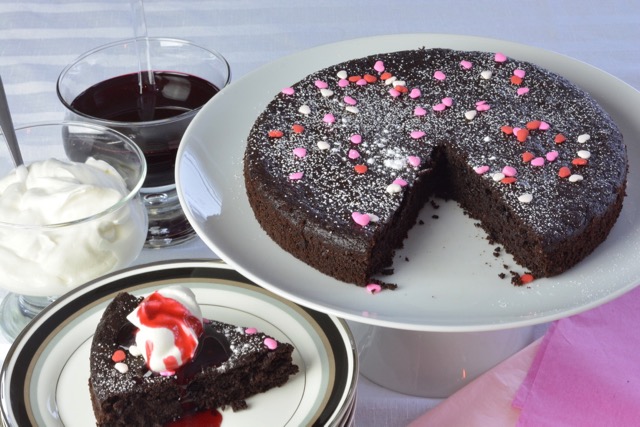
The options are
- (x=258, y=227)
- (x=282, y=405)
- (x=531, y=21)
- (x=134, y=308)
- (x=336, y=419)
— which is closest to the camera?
(x=336, y=419)

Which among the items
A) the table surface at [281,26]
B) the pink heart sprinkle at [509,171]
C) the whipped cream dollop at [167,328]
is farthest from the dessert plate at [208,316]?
the table surface at [281,26]


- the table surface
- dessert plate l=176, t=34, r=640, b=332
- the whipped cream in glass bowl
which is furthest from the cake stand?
the table surface

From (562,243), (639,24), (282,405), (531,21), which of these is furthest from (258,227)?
(639,24)

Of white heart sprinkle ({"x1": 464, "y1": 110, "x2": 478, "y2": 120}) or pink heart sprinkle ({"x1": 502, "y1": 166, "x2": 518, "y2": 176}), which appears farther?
white heart sprinkle ({"x1": 464, "y1": 110, "x2": 478, "y2": 120})

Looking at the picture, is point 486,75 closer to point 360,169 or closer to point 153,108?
point 360,169

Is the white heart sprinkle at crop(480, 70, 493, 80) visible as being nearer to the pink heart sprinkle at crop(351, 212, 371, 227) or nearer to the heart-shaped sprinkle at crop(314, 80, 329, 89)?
the heart-shaped sprinkle at crop(314, 80, 329, 89)

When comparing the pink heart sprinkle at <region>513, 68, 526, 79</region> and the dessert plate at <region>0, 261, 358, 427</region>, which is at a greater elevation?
the pink heart sprinkle at <region>513, 68, 526, 79</region>

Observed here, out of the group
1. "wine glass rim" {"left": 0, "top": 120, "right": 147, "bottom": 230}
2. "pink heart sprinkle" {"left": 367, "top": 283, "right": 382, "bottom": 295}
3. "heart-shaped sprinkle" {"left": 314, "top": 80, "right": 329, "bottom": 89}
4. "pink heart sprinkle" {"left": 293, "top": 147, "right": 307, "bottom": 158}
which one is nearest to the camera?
"pink heart sprinkle" {"left": 367, "top": 283, "right": 382, "bottom": 295}

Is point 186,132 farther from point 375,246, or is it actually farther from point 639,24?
point 639,24

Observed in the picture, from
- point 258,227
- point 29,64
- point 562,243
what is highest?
point 562,243
